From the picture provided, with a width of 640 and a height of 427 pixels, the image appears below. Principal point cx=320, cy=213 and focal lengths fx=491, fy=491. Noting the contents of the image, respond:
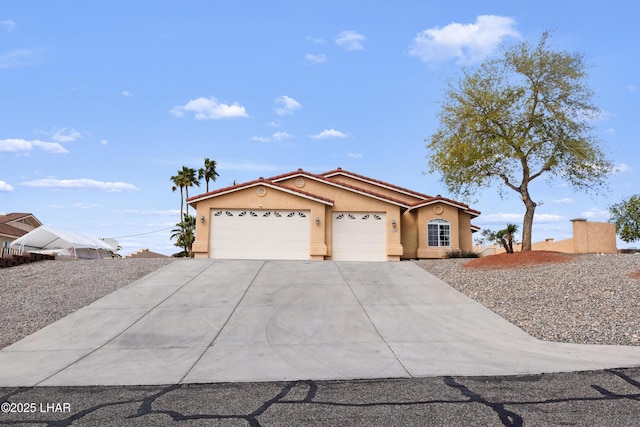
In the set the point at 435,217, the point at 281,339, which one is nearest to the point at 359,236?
the point at 435,217

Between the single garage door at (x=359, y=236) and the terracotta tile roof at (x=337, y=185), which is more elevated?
the terracotta tile roof at (x=337, y=185)

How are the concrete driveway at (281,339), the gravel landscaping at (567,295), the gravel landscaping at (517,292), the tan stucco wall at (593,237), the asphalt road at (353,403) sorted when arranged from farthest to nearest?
the tan stucco wall at (593,237), the gravel landscaping at (517,292), the gravel landscaping at (567,295), the concrete driveway at (281,339), the asphalt road at (353,403)

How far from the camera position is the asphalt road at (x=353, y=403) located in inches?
227

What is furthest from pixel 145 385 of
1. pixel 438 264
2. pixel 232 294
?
pixel 438 264

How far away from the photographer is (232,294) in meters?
14.7

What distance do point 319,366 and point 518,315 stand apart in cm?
603

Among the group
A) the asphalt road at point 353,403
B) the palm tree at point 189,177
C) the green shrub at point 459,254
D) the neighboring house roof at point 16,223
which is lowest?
the asphalt road at point 353,403

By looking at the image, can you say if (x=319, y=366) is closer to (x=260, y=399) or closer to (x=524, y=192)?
(x=260, y=399)

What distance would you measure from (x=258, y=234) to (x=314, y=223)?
2912 mm

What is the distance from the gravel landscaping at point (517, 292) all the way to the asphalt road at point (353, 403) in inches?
135

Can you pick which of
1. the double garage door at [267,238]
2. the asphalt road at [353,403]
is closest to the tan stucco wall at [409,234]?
the double garage door at [267,238]

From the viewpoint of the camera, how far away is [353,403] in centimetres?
640

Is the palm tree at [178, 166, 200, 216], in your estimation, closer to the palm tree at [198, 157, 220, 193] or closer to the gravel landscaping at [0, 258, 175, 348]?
the palm tree at [198, 157, 220, 193]

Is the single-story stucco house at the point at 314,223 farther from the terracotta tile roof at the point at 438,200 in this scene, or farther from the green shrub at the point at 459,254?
the green shrub at the point at 459,254
